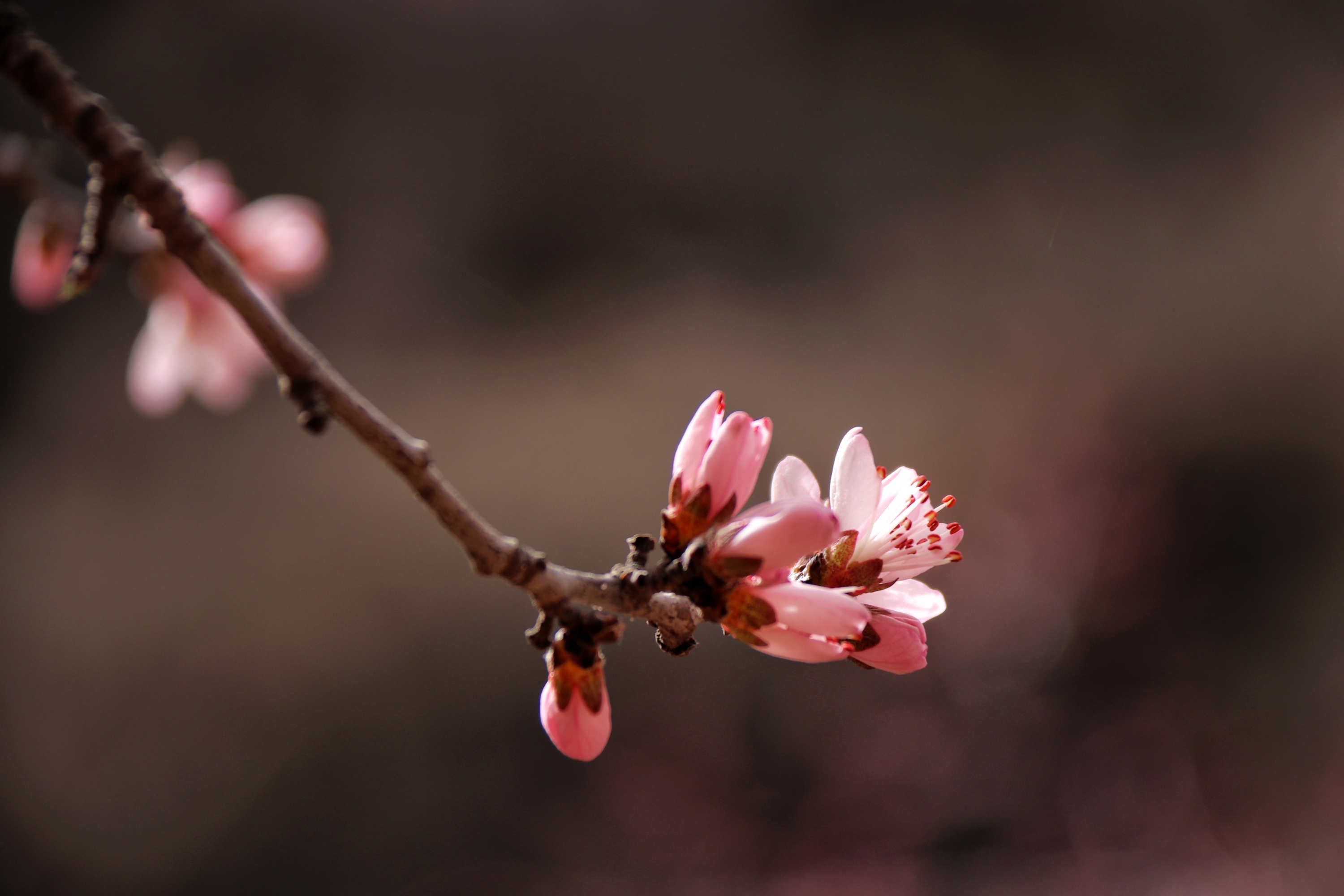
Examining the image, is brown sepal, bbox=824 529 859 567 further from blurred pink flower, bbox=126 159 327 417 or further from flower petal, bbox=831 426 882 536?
blurred pink flower, bbox=126 159 327 417

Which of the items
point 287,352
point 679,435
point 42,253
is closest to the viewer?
point 287,352

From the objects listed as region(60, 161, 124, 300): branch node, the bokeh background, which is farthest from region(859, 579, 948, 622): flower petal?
the bokeh background

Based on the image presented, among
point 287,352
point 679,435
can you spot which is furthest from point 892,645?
point 679,435

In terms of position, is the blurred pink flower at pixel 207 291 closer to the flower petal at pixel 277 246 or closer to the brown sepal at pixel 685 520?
the flower petal at pixel 277 246

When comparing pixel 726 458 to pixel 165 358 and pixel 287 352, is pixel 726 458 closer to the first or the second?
pixel 287 352

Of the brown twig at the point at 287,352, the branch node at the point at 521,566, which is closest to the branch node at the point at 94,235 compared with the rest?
the brown twig at the point at 287,352
